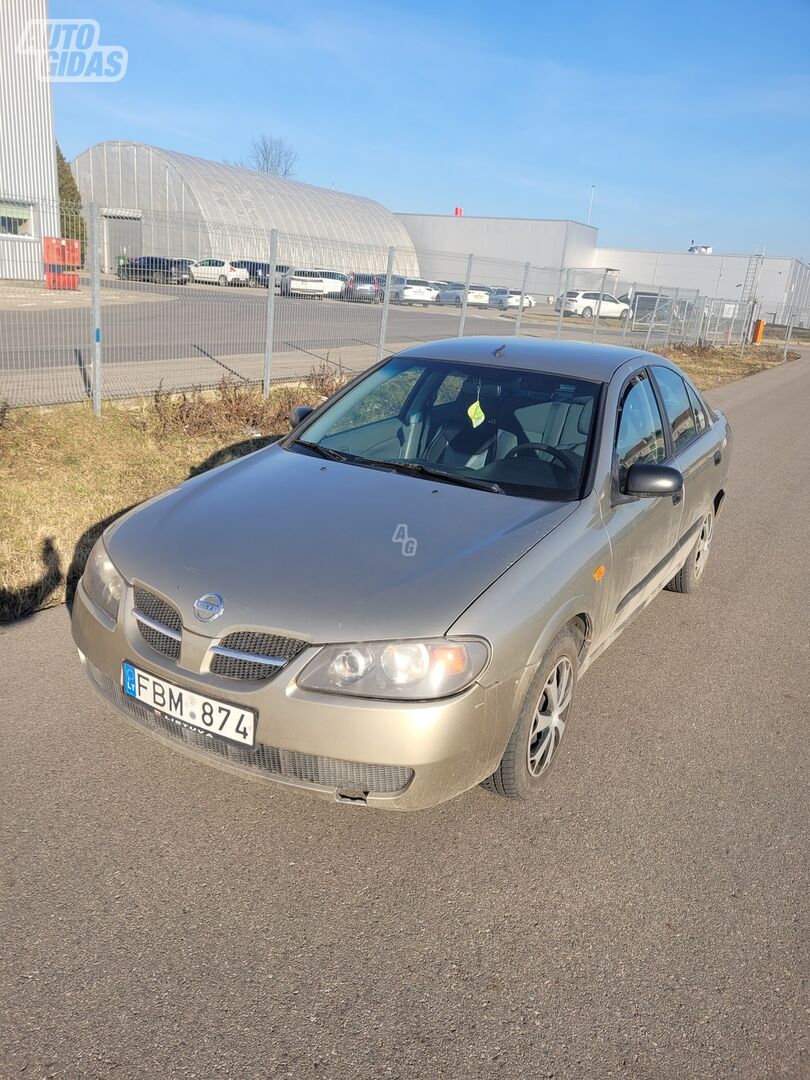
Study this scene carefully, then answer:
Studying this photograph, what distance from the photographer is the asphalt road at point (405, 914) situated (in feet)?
6.79

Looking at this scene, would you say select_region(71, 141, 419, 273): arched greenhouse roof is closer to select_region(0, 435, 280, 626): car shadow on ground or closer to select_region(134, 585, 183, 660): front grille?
select_region(0, 435, 280, 626): car shadow on ground

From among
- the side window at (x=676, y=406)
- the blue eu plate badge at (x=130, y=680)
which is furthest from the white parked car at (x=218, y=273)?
the blue eu plate badge at (x=130, y=680)

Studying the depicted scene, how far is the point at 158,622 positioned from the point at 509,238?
244 feet

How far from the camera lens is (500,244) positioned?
71.8m

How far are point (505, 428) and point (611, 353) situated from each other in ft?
3.29

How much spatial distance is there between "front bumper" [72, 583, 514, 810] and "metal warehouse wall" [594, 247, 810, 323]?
226 feet

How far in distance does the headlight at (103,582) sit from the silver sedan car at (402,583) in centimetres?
1

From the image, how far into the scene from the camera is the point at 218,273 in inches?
401

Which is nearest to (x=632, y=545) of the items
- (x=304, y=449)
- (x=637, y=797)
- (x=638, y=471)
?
(x=638, y=471)

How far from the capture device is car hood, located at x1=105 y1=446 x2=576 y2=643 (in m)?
2.55

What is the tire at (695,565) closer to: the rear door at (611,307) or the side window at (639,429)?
the side window at (639,429)

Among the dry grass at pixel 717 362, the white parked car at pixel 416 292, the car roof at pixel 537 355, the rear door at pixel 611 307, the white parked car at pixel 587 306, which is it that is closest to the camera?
the car roof at pixel 537 355

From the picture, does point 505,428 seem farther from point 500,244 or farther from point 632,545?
point 500,244

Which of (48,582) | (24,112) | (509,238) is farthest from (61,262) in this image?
(509,238)
